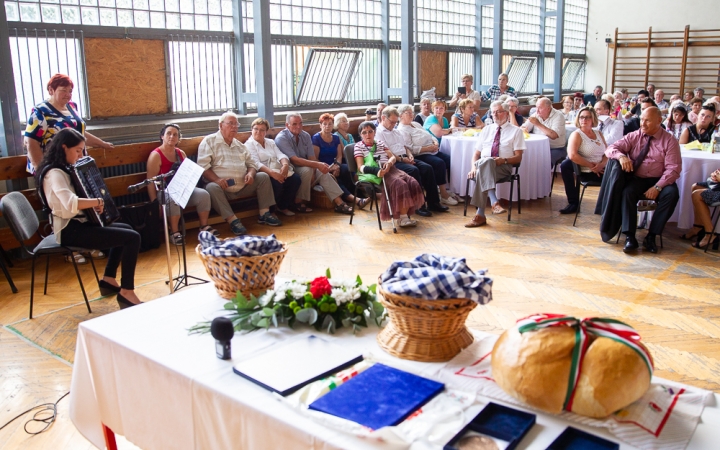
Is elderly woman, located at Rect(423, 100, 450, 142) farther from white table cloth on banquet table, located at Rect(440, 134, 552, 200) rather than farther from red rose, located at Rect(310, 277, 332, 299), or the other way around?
red rose, located at Rect(310, 277, 332, 299)

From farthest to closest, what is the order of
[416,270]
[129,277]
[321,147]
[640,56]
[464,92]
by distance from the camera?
1. [640,56]
2. [464,92]
3. [321,147]
4. [129,277]
5. [416,270]

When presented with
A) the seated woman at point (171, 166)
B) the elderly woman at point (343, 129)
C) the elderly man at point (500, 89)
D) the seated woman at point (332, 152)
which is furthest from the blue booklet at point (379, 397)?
the elderly man at point (500, 89)

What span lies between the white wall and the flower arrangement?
16.6 metres

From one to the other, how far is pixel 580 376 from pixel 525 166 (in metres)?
6.10

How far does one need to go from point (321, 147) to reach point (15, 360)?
4.54 metres

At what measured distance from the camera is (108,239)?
13.1 feet

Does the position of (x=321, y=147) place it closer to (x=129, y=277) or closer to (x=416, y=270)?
(x=129, y=277)

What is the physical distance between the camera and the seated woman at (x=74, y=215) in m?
3.78

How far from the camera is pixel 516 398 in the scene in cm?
146

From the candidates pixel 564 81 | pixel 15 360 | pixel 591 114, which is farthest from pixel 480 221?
pixel 564 81

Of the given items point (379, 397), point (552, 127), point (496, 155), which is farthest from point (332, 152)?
point (379, 397)

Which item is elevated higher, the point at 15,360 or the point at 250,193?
the point at 250,193

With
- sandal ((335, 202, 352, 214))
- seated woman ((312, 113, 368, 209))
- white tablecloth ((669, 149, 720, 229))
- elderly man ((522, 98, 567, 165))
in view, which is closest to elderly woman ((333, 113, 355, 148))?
seated woman ((312, 113, 368, 209))

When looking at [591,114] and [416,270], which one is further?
[591,114]
